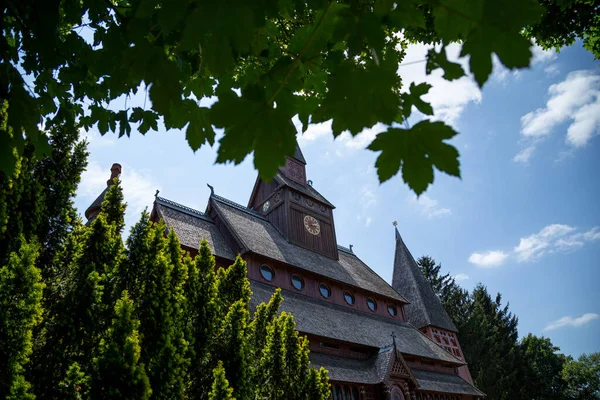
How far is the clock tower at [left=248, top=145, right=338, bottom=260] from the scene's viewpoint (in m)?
25.6

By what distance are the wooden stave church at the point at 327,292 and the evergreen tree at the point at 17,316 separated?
A: 1076 cm

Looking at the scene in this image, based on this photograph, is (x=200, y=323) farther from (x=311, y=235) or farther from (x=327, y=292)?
(x=311, y=235)

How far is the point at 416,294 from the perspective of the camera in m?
33.5

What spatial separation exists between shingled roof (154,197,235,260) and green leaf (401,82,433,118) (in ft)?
57.0

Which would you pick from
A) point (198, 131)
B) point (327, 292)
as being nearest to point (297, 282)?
point (327, 292)

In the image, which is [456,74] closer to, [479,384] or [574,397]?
[479,384]

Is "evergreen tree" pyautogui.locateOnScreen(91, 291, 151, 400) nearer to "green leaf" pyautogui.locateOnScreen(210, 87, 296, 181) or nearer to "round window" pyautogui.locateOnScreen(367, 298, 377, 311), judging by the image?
"green leaf" pyautogui.locateOnScreen(210, 87, 296, 181)

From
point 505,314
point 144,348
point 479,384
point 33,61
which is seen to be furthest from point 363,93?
point 505,314

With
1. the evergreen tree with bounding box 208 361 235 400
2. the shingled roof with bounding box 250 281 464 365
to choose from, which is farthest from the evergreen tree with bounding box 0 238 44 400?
the shingled roof with bounding box 250 281 464 365

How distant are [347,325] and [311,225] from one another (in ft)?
26.2

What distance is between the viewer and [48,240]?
710 centimetres

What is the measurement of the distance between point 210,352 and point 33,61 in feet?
22.3

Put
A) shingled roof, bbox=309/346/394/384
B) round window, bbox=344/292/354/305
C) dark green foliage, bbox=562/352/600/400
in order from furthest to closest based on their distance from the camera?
1. dark green foliage, bbox=562/352/600/400
2. round window, bbox=344/292/354/305
3. shingled roof, bbox=309/346/394/384

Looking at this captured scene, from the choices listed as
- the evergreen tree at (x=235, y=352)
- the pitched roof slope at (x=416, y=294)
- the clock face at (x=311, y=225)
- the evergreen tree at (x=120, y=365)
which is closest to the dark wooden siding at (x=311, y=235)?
the clock face at (x=311, y=225)
